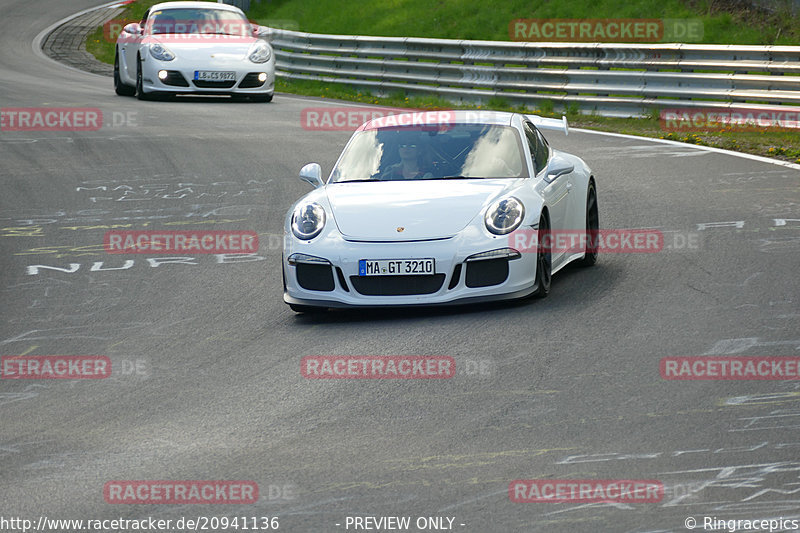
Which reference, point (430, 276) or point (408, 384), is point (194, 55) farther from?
point (408, 384)

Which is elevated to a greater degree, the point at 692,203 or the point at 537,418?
the point at 537,418

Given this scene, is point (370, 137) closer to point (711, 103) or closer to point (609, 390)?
point (609, 390)

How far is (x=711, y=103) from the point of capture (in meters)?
17.7

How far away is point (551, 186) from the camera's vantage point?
902 cm

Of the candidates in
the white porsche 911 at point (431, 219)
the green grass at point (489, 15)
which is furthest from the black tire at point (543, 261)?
the green grass at point (489, 15)

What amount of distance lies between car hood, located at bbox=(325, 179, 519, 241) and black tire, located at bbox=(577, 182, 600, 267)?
3.71ft

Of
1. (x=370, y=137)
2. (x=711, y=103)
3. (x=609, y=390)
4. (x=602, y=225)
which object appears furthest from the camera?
(x=711, y=103)

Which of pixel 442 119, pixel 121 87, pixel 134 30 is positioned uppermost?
pixel 442 119

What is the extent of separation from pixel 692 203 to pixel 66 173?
23.7 ft

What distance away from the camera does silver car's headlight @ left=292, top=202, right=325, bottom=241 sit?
841 centimetres

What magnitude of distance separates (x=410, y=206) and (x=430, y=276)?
0.59 m

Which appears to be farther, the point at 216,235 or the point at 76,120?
the point at 76,120

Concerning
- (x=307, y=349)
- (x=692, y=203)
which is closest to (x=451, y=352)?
(x=307, y=349)

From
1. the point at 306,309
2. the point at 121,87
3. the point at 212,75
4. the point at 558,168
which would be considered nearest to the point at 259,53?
the point at 212,75
